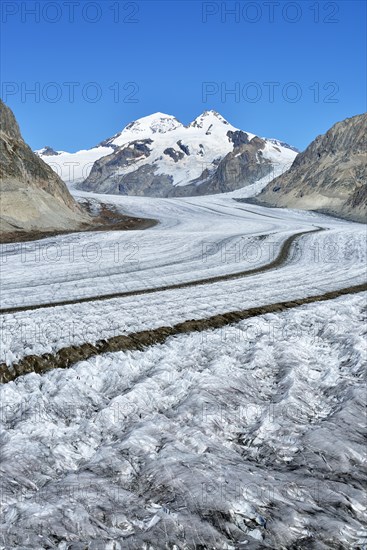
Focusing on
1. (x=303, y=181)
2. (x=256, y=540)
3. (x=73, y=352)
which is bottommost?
(x=256, y=540)

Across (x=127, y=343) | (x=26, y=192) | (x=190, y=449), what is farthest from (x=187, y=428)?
(x=26, y=192)

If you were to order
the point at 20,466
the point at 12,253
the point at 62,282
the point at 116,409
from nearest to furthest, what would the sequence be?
the point at 20,466 → the point at 116,409 → the point at 62,282 → the point at 12,253

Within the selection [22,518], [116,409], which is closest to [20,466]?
[22,518]

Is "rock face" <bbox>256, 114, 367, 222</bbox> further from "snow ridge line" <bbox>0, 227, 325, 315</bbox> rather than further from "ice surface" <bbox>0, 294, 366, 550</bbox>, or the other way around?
"ice surface" <bbox>0, 294, 366, 550</bbox>

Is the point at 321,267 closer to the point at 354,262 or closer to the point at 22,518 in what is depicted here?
the point at 354,262

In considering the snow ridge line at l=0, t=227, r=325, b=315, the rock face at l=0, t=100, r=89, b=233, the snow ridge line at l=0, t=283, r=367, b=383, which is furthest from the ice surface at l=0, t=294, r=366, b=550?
the rock face at l=0, t=100, r=89, b=233

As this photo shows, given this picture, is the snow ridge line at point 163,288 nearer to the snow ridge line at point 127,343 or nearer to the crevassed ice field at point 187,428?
the crevassed ice field at point 187,428
